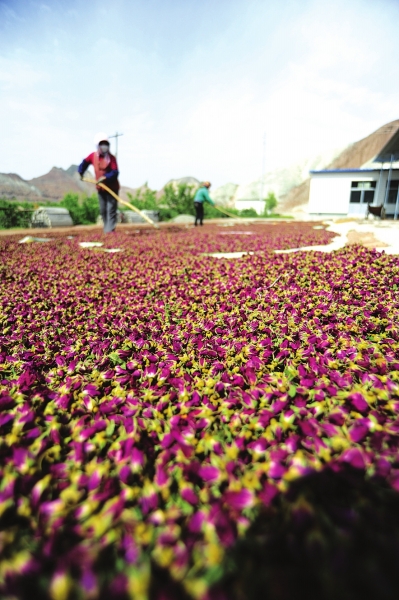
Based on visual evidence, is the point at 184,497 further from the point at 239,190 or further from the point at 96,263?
the point at 239,190

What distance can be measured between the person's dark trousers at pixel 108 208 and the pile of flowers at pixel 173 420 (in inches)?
307

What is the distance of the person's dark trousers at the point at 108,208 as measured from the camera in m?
11.3

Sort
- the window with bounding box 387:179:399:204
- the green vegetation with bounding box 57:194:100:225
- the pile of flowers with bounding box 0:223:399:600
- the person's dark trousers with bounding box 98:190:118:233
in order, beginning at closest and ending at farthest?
the pile of flowers with bounding box 0:223:399:600
the person's dark trousers with bounding box 98:190:118:233
the green vegetation with bounding box 57:194:100:225
the window with bounding box 387:179:399:204

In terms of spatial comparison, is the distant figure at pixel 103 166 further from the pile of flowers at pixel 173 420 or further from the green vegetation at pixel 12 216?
the green vegetation at pixel 12 216

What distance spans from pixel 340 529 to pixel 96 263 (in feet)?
21.5

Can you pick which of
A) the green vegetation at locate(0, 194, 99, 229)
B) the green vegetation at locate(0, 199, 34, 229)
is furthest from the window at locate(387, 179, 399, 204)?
the green vegetation at locate(0, 199, 34, 229)

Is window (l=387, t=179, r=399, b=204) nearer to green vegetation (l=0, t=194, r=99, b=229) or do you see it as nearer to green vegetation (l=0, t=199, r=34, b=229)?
green vegetation (l=0, t=194, r=99, b=229)

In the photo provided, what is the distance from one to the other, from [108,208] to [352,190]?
67.5 feet

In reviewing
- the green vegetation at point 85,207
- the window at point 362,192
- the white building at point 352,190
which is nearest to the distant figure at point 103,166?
the green vegetation at point 85,207

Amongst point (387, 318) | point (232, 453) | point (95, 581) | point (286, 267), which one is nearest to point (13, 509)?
point (95, 581)

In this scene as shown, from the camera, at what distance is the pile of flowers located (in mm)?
1188

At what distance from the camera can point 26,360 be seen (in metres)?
2.87

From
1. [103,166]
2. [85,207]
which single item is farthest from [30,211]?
[103,166]

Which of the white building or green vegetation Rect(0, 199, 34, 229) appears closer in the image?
green vegetation Rect(0, 199, 34, 229)
